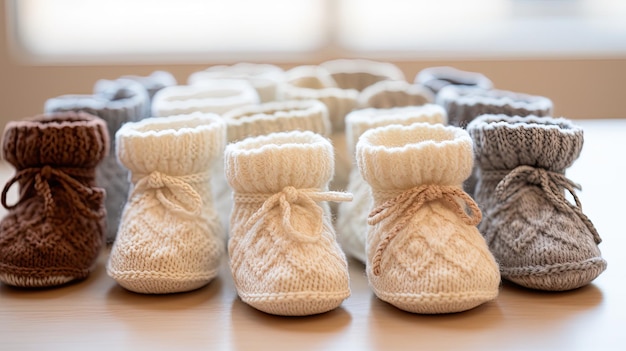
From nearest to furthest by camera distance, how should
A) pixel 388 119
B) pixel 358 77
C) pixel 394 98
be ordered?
pixel 388 119, pixel 394 98, pixel 358 77

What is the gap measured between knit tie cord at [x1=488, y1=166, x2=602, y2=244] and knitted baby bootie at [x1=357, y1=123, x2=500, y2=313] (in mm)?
71

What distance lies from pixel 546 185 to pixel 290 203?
33 centimetres

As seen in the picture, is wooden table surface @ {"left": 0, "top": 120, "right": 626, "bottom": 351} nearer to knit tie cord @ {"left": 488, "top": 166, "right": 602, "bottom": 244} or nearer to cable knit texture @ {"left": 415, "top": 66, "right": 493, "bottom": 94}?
knit tie cord @ {"left": 488, "top": 166, "right": 602, "bottom": 244}

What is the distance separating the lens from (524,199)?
0.99 metres

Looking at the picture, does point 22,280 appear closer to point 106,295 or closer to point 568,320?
point 106,295

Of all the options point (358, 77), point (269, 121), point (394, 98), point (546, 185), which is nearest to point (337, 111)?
point (394, 98)

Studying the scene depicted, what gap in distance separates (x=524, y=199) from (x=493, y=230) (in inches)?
2.3

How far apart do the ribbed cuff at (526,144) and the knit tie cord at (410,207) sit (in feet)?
0.35

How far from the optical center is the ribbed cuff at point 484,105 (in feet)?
3.75

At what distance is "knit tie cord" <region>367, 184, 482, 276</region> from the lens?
913 mm

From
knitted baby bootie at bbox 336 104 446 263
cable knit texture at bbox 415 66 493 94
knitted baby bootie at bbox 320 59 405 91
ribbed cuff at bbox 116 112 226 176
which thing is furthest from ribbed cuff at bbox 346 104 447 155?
knitted baby bootie at bbox 320 59 405 91

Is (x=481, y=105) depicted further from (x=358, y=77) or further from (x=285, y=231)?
(x=358, y=77)

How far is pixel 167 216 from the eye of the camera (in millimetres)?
996

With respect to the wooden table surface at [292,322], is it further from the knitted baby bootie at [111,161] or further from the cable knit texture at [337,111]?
the cable knit texture at [337,111]
